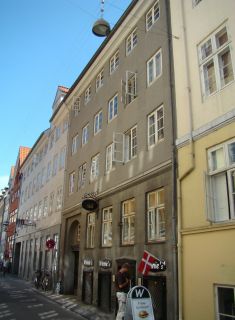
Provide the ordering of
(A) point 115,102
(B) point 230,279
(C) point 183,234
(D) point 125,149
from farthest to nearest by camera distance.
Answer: (A) point 115,102, (D) point 125,149, (C) point 183,234, (B) point 230,279

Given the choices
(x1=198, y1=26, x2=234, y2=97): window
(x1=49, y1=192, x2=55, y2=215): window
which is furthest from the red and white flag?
(x1=49, y1=192, x2=55, y2=215): window

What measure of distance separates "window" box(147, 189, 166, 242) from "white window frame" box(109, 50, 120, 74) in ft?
28.6

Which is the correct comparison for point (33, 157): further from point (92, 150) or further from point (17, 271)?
point (92, 150)

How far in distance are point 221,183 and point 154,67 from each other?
7.09 meters

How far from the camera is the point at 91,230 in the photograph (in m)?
20.0

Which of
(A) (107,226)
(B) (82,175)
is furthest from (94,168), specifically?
(A) (107,226)

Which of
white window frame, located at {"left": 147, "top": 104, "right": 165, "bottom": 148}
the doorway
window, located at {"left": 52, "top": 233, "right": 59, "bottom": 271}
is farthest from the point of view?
the doorway

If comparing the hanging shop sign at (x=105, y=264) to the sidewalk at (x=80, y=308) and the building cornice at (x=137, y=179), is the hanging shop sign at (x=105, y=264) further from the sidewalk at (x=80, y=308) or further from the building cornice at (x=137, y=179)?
the building cornice at (x=137, y=179)

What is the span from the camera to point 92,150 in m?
21.3

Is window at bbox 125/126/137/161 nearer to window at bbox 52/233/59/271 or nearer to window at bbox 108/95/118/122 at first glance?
window at bbox 108/95/118/122

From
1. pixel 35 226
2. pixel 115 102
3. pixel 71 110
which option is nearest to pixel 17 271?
pixel 35 226

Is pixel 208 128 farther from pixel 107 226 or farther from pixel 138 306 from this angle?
pixel 107 226

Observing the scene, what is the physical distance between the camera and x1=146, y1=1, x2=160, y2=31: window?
16.1 metres

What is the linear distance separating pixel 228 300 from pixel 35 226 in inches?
1102
